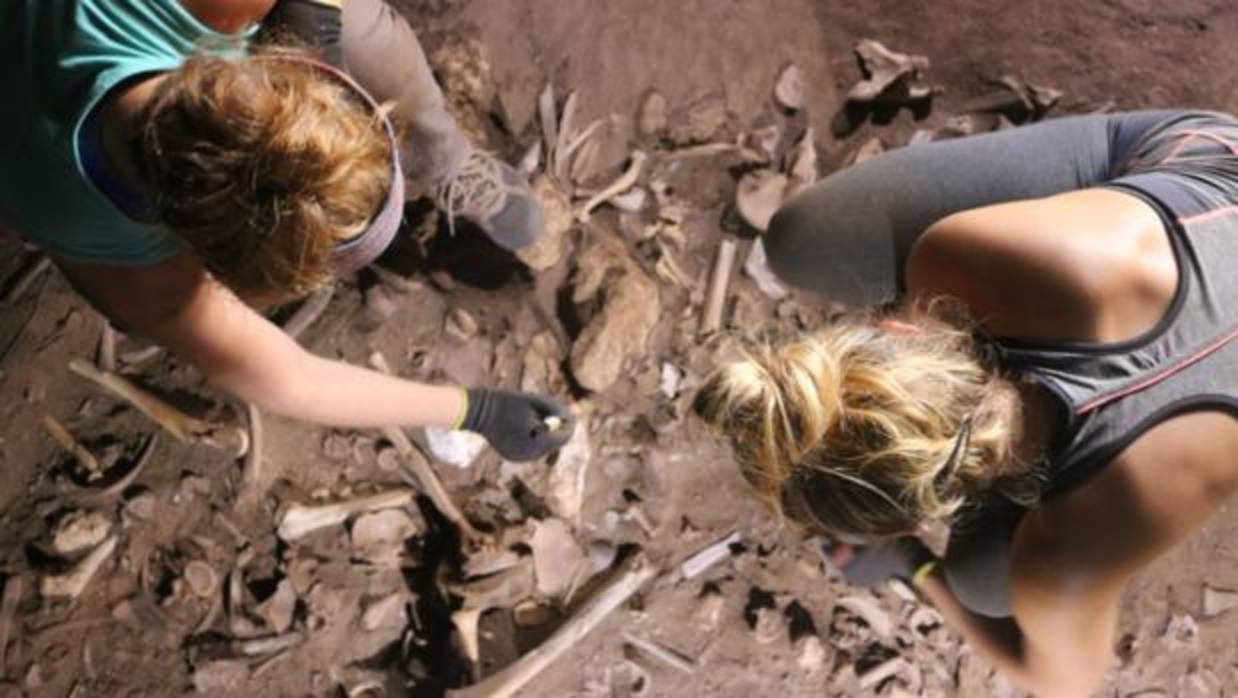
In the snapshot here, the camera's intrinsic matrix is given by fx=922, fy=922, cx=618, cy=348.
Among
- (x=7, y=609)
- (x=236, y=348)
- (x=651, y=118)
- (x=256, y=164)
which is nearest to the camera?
(x=256, y=164)

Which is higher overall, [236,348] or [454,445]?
[236,348]

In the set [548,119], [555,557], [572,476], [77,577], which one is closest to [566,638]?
[555,557]

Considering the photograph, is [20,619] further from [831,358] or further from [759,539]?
[831,358]

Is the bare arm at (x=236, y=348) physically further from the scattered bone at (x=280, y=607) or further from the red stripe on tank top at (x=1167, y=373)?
the red stripe on tank top at (x=1167, y=373)

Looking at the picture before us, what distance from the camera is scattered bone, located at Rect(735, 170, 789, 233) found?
2350 millimetres

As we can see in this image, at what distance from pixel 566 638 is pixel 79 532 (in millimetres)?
1054

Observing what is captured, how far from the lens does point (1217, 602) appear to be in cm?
227

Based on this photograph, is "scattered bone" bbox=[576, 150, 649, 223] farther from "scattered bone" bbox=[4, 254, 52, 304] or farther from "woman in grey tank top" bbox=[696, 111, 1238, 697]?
"scattered bone" bbox=[4, 254, 52, 304]

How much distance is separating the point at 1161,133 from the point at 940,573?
0.97 meters

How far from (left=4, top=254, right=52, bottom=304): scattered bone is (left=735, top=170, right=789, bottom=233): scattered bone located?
163 cm

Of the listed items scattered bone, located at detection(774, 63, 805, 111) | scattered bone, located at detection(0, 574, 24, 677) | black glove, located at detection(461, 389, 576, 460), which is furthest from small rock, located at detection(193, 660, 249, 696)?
scattered bone, located at detection(774, 63, 805, 111)

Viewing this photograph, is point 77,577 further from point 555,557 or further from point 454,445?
point 555,557

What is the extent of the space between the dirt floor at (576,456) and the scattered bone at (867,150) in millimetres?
19

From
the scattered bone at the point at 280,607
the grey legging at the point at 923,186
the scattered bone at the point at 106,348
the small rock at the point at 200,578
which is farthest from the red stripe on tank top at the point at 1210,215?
the scattered bone at the point at 106,348
